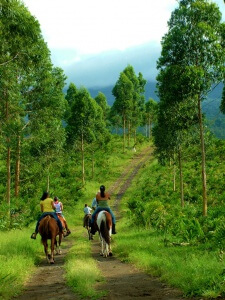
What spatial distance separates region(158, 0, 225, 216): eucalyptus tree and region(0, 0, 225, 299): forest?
0.20 feet

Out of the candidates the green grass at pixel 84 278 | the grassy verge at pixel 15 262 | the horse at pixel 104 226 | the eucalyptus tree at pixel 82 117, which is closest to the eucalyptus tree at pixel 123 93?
the eucalyptus tree at pixel 82 117

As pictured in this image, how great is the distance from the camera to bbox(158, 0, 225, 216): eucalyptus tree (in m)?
21.4

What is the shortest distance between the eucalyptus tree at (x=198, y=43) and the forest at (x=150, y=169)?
60 millimetres

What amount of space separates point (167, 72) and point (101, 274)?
14.8m

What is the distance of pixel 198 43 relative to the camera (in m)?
21.6

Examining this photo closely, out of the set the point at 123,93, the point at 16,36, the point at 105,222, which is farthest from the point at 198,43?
the point at 123,93

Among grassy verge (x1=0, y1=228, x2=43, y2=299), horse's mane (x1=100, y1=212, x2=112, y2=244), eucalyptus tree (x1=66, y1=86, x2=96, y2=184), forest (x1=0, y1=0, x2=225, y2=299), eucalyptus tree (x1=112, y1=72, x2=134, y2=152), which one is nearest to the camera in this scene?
grassy verge (x1=0, y1=228, x2=43, y2=299)

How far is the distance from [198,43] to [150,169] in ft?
106

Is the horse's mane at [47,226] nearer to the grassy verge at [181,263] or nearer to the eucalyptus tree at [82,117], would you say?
the grassy verge at [181,263]

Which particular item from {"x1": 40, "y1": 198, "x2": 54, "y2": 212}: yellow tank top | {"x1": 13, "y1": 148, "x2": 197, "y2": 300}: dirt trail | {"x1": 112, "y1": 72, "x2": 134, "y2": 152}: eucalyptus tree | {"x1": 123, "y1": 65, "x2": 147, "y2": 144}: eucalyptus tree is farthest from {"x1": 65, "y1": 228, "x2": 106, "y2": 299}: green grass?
{"x1": 123, "y1": 65, "x2": 147, "y2": 144}: eucalyptus tree

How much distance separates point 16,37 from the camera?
57.9 feet

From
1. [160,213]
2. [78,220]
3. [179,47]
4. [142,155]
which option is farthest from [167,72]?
[142,155]

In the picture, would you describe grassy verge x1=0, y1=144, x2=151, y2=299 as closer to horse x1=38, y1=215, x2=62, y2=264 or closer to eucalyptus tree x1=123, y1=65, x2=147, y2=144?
horse x1=38, y1=215, x2=62, y2=264

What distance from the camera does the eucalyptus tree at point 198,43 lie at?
21438mm
